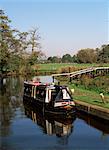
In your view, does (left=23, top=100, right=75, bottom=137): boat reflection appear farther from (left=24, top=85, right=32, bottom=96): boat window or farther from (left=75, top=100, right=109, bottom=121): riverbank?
(left=24, top=85, right=32, bottom=96): boat window

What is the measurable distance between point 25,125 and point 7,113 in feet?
17.1

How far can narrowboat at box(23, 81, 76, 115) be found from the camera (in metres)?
26.7

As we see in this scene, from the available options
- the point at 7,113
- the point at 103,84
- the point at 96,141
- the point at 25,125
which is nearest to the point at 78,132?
the point at 96,141

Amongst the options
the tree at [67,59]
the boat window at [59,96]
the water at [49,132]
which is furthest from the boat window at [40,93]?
the tree at [67,59]

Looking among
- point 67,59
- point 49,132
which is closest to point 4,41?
point 49,132

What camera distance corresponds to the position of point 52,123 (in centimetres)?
2584

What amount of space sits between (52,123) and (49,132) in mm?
2855

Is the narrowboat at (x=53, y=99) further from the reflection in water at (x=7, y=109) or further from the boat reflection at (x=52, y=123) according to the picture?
the reflection in water at (x=7, y=109)

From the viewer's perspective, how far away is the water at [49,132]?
63.1ft

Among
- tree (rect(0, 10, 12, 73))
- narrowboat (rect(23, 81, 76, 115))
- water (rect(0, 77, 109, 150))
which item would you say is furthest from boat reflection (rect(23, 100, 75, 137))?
tree (rect(0, 10, 12, 73))

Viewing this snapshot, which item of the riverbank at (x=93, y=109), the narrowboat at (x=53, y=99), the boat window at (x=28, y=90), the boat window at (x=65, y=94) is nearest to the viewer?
the riverbank at (x=93, y=109)

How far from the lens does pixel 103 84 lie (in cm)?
3891

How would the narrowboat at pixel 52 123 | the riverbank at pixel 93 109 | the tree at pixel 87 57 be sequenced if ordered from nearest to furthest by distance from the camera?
the narrowboat at pixel 52 123 → the riverbank at pixel 93 109 → the tree at pixel 87 57

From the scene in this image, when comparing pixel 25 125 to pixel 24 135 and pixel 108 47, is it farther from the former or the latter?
pixel 108 47
